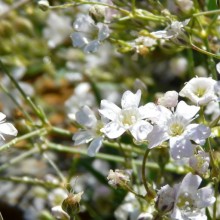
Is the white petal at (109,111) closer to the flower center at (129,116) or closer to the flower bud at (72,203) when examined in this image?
the flower center at (129,116)

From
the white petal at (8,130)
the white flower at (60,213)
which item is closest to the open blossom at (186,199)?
the white flower at (60,213)

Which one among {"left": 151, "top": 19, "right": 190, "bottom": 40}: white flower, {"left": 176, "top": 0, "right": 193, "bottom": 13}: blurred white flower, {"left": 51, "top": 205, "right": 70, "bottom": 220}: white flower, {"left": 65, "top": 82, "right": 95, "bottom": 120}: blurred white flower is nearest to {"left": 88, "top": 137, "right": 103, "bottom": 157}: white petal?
{"left": 51, "top": 205, "right": 70, "bottom": 220}: white flower

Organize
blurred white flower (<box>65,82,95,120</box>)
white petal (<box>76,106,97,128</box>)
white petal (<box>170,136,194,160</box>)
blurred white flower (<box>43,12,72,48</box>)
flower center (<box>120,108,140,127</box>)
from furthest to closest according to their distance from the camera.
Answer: blurred white flower (<box>43,12,72,48</box>), blurred white flower (<box>65,82,95,120</box>), white petal (<box>76,106,97,128</box>), flower center (<box>120,108,140,127</box>), white petal (<box>170,136,194,160</box>)

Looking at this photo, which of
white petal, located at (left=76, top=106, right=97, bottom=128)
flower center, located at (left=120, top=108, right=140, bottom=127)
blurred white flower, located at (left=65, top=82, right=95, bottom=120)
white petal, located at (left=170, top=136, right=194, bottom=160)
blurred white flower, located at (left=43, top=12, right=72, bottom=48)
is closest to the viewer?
white petal, located at (left=170, top=136, right=194, bottom=160)

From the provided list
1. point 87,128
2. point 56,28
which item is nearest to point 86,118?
point 87,128

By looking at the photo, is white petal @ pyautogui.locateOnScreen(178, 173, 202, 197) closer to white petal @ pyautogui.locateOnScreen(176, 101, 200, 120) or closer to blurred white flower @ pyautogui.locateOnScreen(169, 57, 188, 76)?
white petal @ pyautogui.locateOnScreen(176, 101, 200, 120)

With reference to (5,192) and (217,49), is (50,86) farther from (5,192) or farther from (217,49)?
(217,49)
